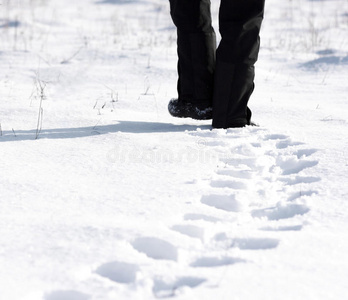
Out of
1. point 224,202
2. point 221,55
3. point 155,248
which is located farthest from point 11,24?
point 155,248

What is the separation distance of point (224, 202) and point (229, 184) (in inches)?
6.8

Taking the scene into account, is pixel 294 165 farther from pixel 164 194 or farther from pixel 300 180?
Result: pixel 164 194

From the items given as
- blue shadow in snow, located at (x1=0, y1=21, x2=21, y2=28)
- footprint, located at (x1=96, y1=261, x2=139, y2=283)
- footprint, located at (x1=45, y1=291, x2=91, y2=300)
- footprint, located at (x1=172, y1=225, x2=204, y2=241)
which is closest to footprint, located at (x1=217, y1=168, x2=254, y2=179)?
footprint, located at (x1=172, y1=225, x2=204, y2=241)

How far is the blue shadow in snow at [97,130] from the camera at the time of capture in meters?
2.43

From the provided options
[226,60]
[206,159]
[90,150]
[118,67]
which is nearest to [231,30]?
[226,60]

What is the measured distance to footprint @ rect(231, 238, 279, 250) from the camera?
4.48 ft

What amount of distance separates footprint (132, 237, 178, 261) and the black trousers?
125cm

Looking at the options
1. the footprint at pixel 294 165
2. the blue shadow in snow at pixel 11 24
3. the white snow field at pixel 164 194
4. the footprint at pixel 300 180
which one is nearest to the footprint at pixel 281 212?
the white snow field at pixel 164 194

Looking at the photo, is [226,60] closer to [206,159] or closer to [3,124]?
[206,159]

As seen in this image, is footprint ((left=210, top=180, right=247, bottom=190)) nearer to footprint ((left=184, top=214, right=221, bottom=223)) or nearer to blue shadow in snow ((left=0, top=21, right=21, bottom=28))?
footprint ((left=184, top=214, right=221, bottom=223))

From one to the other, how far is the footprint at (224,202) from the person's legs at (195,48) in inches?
38.3

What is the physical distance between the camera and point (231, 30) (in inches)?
94.3

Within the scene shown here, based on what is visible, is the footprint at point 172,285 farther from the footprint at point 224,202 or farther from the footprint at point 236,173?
the footprint at point 236,173

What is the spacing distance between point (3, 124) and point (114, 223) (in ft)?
4.45
